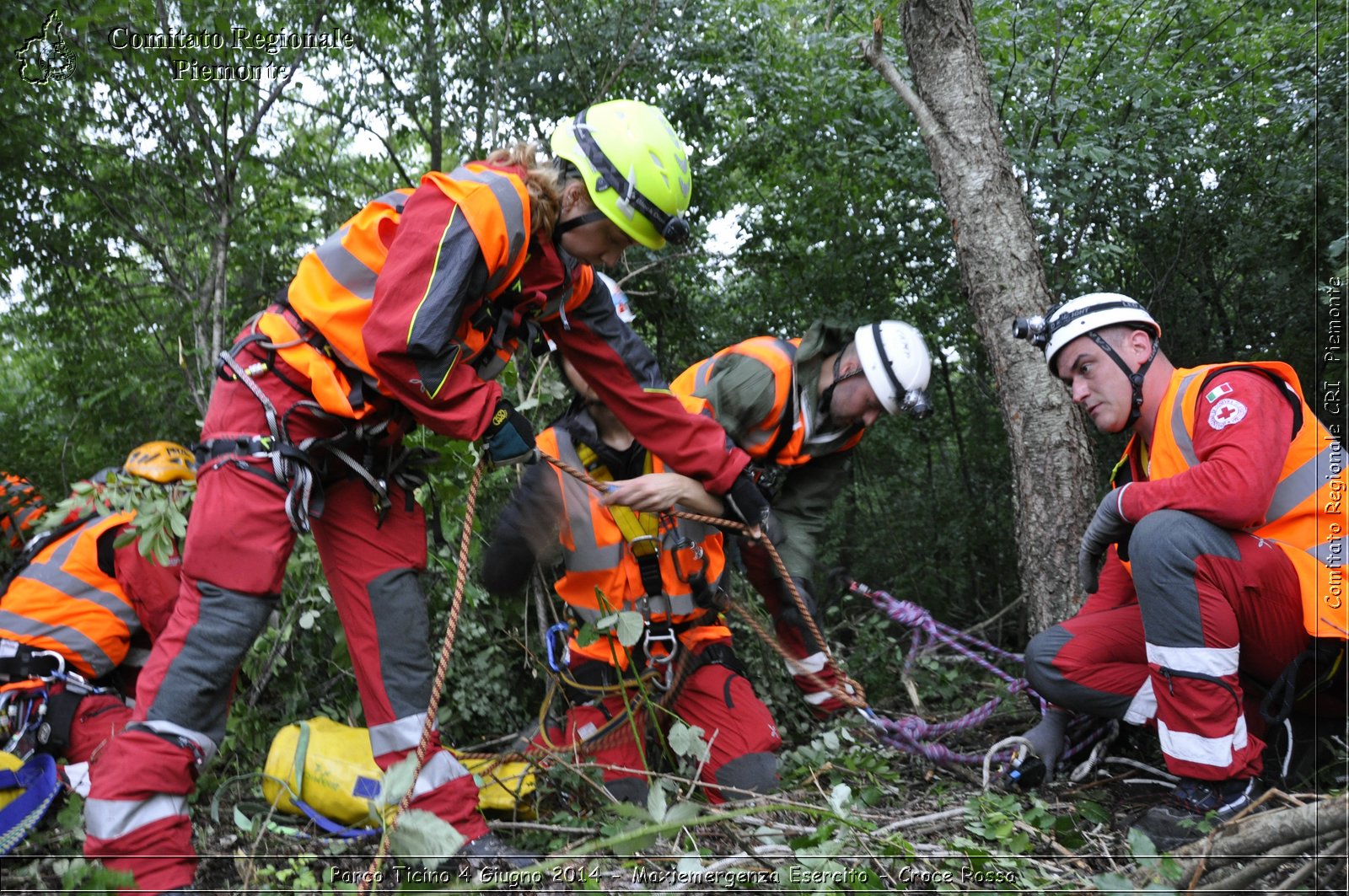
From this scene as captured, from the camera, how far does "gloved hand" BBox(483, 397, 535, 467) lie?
2.65 meters

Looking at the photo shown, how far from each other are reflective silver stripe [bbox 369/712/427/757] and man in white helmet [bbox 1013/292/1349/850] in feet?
6.68

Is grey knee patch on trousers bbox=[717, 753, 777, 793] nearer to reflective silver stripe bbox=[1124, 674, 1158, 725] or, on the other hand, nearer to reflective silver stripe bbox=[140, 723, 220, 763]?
reflective silver stripe bbox=[1124, 674, 1158, 725]

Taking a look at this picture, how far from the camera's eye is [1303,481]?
111 inches

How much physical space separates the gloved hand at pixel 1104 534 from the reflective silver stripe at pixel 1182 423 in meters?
0.18

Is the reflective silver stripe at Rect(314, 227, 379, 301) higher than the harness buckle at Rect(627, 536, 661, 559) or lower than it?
higher

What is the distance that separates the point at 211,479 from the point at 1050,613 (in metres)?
2.97

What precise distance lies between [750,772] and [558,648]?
1.03 m

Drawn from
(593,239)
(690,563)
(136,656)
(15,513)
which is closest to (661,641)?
(690,563)

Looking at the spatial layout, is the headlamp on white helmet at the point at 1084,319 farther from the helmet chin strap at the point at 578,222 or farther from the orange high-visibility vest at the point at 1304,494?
the helmet chin strap at the point at 578,222

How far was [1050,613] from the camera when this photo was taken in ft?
12.2

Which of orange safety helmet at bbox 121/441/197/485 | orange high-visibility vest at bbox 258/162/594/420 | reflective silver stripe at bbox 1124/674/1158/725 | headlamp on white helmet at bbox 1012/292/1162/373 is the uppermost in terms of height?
orange high-visibility vest at bbox 258/162/594/420

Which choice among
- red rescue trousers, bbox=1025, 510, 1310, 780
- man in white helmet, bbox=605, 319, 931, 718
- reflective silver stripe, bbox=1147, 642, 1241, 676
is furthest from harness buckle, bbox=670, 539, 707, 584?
reflective silver stripe, bbox=1147, 642, 1241, 676

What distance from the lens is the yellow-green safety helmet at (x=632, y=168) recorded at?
9.01ft

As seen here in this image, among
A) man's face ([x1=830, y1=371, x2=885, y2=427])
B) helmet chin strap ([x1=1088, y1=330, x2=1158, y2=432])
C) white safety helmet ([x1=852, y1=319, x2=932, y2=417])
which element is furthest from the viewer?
man's face ([x1=830, y1=371, x2=885, y2=427])
